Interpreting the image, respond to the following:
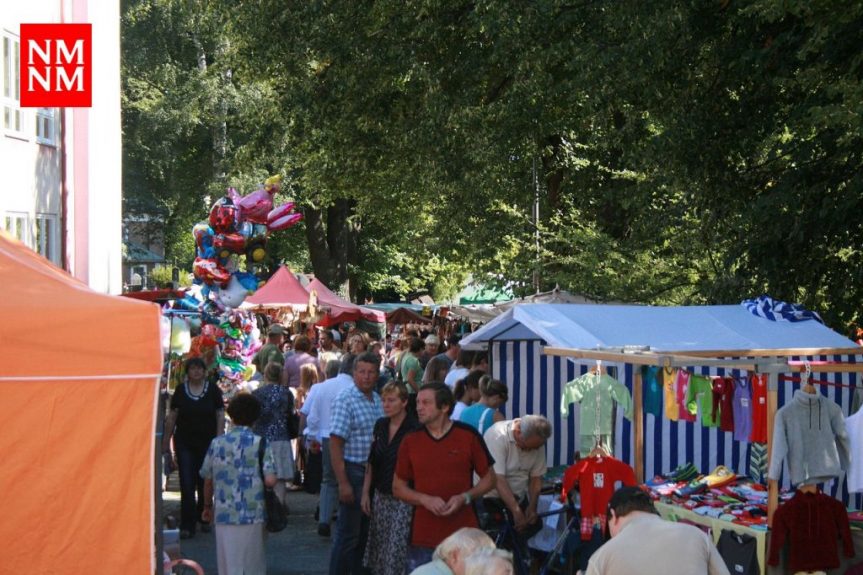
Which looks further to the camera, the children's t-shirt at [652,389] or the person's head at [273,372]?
the person's head at [273,372]

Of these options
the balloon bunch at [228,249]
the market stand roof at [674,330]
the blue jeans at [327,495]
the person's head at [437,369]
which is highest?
the balloon bunch at [228,249]

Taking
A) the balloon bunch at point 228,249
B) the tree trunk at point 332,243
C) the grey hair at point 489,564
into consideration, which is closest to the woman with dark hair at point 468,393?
the grey hair at point 489,564

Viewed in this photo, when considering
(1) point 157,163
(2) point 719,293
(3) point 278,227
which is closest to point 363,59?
(3) point 278,227

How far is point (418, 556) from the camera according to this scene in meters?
7.79

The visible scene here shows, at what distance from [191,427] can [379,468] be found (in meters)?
4.11

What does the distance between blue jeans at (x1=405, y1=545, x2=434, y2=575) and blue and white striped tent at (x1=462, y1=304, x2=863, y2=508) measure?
9.00 ft

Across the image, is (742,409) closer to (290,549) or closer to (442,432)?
(442,432)

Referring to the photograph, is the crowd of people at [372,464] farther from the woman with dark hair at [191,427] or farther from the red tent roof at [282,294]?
the red tent roof at [282,294]

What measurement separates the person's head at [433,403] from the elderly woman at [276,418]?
4790 mm

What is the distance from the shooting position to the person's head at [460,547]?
5559 millimetres

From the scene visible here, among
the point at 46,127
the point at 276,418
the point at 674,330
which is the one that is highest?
the point at 46,127

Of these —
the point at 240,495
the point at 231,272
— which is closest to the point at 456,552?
the point at 240,495

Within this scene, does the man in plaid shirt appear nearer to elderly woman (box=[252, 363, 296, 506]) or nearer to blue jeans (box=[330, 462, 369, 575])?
blue jeans (box=[330, 462, 369, 575])

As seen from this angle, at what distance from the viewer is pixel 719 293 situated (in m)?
16.8
